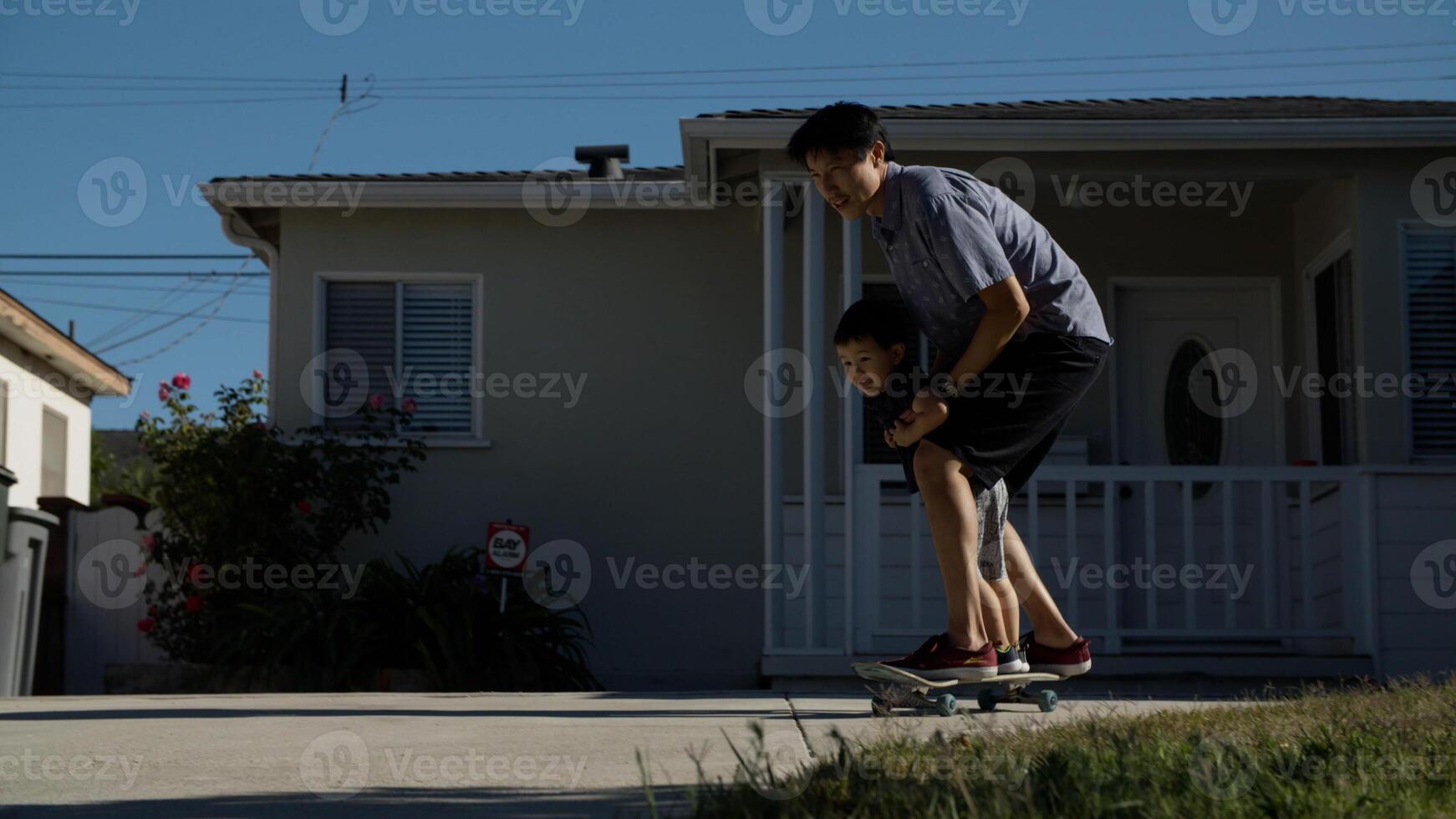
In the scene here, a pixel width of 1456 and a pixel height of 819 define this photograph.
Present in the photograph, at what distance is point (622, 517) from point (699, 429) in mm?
782

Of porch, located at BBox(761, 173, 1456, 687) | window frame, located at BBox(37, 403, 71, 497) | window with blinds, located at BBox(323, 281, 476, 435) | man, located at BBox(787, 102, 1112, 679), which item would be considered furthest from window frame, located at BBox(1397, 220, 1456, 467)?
window frame, located at BBox(37, 403, 71, 497)

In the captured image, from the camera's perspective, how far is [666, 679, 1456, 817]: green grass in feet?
8.97

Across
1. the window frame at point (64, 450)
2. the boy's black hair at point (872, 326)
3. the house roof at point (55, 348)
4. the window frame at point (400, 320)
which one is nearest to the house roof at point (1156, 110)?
the window frame at point (400, 320)

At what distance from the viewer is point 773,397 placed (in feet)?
27.1

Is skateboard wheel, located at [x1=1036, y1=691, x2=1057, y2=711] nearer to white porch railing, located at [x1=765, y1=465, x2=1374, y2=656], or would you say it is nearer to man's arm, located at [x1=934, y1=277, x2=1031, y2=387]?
man's arm, located at [x1=934, y1=277, x2=1031, y2=387]

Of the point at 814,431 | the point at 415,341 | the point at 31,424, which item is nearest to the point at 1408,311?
the point at 814,431

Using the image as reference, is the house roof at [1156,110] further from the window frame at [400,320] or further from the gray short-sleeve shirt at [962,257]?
the gray short-sleeve shirt at [962,257]

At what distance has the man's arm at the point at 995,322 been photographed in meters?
3.91

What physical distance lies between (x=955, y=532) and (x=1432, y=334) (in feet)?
18.2

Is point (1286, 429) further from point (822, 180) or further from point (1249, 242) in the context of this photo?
point (822, 180)

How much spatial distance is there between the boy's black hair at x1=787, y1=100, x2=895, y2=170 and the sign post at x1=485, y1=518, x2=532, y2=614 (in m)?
5.82

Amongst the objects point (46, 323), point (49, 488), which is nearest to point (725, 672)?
point (46, 323)

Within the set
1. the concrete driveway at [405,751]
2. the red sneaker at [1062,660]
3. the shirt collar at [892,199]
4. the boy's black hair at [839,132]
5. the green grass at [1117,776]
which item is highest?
the boy's black hair at [839,132]

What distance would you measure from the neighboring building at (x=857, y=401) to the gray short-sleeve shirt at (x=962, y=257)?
3.89 metres
